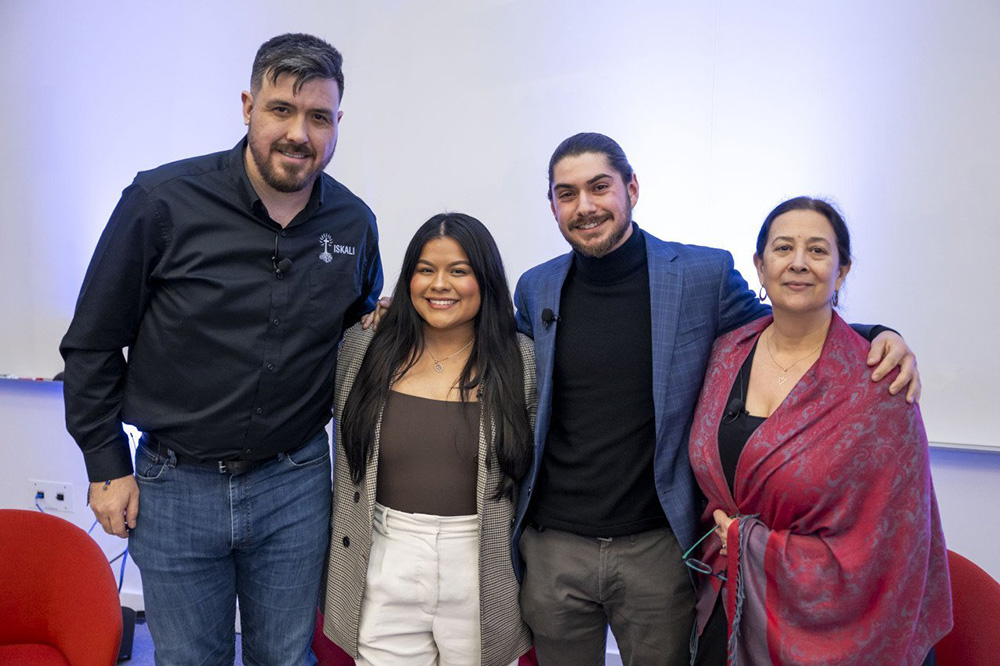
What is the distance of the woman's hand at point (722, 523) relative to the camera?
5.13ft

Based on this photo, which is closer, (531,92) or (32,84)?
(531,92)

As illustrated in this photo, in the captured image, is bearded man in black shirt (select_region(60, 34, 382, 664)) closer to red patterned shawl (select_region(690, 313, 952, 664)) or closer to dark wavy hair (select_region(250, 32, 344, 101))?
dark wavy hair (select_region(250, 32, 344, 101))

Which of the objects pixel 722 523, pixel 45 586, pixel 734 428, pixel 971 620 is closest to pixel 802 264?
pixel 734 428

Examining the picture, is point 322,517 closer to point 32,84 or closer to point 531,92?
point 531,92

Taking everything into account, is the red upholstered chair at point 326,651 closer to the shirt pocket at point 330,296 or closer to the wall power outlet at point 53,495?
the shirt pocket at point 330,296

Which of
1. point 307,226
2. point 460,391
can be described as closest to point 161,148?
point 307,226

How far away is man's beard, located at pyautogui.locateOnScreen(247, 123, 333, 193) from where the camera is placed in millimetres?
1598

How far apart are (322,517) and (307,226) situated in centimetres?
80

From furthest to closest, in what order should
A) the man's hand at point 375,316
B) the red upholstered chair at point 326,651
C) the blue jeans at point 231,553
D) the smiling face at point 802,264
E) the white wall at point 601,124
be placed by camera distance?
1. the white wall at point 601,124
2. the red upholstered chair at point 326,651
3. the man's hand at point 375,316
4. the blue jeans at point 231,553
5. the smiling face at point 802,264

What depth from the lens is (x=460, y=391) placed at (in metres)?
1.75

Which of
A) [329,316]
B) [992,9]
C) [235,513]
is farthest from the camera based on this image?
[992,9]

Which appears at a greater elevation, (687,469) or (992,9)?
(992,9)

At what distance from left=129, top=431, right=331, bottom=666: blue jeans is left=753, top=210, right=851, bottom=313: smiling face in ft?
4.19

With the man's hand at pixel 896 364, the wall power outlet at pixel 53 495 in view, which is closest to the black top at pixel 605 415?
the man's hand at pixel 896 364
